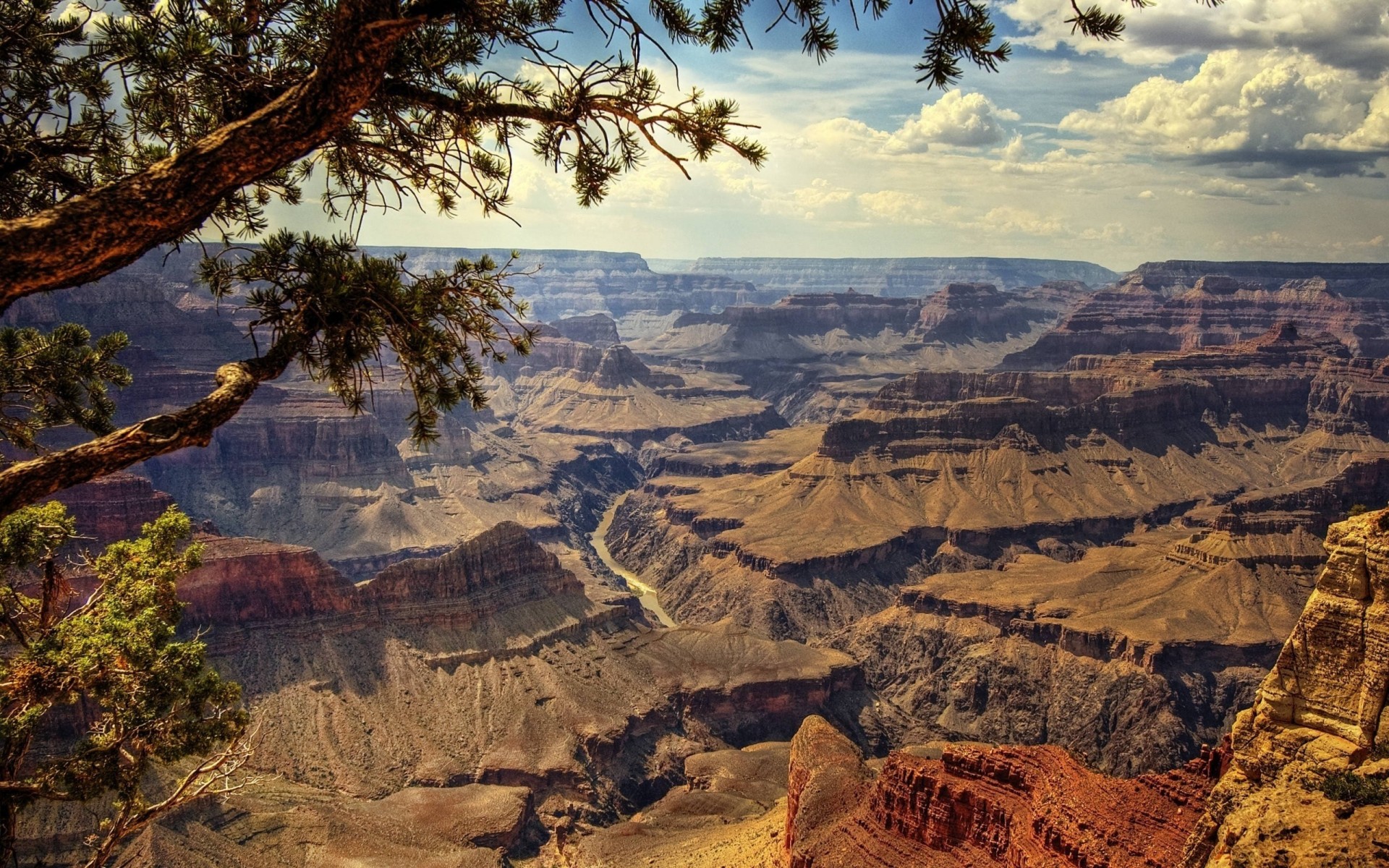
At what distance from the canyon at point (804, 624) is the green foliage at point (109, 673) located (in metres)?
20.5

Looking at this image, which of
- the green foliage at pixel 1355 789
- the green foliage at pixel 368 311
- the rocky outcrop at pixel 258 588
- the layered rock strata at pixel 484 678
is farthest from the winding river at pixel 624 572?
the green foliage at pixel 368 311

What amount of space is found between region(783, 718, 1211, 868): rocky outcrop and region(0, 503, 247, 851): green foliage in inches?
952

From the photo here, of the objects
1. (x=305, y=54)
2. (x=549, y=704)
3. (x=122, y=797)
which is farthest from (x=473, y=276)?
(x=549, y=704)

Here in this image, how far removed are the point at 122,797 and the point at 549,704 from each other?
216ft

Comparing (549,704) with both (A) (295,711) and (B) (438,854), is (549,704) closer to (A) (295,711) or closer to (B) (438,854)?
(A) (295,711)

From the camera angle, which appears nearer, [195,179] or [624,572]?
[195,179]

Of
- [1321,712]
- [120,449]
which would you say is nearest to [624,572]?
[1321,712]

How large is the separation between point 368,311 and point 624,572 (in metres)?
141

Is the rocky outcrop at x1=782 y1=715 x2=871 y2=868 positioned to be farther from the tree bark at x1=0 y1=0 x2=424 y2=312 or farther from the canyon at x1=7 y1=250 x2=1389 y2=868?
the tree bark at x1=0 y1=0 x2=424 y2=312

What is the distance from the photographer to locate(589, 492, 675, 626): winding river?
433ft

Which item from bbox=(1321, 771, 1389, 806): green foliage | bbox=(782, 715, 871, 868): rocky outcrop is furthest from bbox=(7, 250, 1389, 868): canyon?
bbox=(1321, 771, 1389, 806): green foliage

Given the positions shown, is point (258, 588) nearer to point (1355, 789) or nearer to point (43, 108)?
point (43, 108)

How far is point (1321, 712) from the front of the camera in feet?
78.8

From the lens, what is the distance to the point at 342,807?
2376 inches
